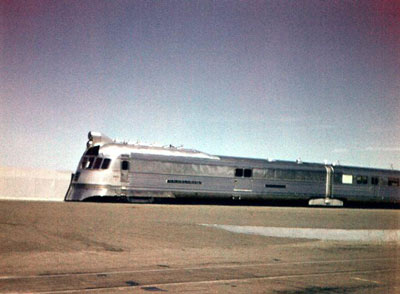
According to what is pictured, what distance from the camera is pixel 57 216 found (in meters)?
21.0

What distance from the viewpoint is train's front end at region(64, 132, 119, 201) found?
27625 millimetres

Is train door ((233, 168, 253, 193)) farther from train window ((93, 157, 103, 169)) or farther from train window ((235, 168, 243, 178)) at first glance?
train window ((93, 157, 103, 169))

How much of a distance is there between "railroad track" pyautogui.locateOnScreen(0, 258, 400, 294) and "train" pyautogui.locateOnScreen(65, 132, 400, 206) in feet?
55.1

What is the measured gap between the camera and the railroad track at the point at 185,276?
8859mm

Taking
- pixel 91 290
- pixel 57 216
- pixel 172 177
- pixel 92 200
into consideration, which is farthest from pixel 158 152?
pixel 91 290

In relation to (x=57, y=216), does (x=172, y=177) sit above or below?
above

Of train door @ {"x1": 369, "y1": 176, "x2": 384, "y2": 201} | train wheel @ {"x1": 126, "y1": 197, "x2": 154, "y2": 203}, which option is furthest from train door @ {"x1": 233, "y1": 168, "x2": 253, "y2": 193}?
train door @ {"x1": 369, "y1": 176, "x2": 384, "y2": 201}

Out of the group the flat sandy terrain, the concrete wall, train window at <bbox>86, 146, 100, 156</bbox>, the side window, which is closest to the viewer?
the flat sandy terrain

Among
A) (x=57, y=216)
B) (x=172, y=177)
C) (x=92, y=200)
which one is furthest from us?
(x=172, y=177)

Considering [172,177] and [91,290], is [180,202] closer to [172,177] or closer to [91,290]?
[172,177]

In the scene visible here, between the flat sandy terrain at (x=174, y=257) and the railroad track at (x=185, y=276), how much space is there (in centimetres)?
2

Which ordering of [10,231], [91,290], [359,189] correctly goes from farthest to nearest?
[359,189] < [10,231] < [91,290]

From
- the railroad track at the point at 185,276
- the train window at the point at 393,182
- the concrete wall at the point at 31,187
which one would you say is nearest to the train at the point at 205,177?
the train window at the point at 393,182

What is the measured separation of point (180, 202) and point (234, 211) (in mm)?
3546
